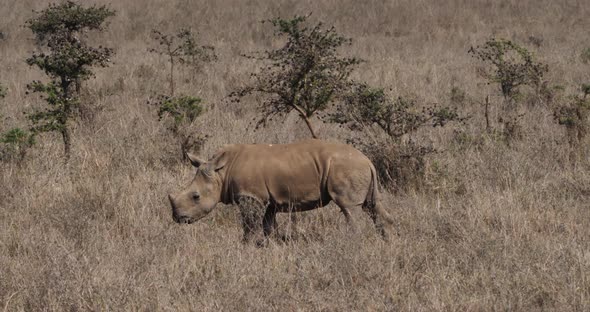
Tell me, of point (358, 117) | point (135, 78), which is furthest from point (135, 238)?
point (135, 78)

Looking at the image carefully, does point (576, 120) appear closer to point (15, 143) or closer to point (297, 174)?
point (297, 174)

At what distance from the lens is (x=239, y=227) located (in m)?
7.25

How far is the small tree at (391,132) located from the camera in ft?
28.3

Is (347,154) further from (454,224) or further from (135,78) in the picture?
(135,78)

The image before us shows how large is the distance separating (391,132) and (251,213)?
3402 millimetres

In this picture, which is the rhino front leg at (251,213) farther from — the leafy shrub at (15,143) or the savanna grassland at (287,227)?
the leafy shrub at (15,143)

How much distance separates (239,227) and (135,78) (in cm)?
1022

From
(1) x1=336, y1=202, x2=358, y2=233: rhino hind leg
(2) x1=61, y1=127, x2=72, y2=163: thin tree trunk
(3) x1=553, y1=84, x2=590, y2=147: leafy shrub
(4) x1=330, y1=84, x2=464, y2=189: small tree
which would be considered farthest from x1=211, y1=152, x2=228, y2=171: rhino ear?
(3) x1=553, y1=84, x2=590, y2=147: leafy shrub

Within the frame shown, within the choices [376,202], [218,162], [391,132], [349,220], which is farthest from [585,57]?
[218,162]

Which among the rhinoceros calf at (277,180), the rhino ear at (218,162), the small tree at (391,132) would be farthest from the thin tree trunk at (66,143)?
the rhino ear at (218,162)

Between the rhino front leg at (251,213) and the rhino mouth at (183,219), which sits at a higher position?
A: the rhino front leg at (251,213)

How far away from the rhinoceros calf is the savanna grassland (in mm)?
288

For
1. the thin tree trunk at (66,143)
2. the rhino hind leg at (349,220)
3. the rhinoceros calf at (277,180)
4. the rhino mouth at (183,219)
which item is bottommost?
the thin tree trunk at (66,143)

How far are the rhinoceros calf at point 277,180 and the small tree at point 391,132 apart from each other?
6.68 feet
